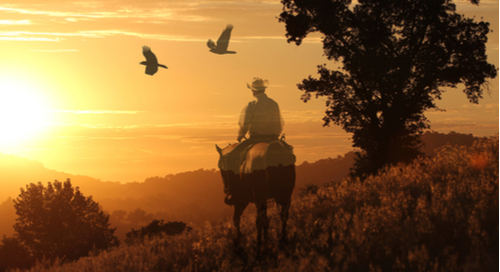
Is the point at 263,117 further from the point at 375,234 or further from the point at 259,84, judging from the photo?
the point at 375,234

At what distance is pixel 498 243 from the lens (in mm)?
8164

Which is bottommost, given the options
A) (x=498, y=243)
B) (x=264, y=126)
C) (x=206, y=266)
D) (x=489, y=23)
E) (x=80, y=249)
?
(x=80, y=249)

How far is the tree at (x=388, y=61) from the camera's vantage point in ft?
75.8

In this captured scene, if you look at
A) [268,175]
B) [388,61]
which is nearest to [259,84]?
[268,175]

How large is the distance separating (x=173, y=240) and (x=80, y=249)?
1762 inches

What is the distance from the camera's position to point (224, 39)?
12.1m

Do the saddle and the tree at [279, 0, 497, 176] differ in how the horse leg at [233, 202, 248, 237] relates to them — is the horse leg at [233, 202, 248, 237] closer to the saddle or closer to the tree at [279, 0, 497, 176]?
the saddle

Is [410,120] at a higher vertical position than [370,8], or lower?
lower

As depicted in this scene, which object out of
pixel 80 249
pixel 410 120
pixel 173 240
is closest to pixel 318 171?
pixel 80 249

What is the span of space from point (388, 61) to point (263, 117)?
571 inches

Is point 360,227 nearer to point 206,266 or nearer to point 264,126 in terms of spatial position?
point 264,126

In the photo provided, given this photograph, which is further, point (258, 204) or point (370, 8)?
point (370, 8)

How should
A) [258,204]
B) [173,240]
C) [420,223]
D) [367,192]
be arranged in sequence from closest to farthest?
[420,223]
[258,204]
[367,192]
[173,240]

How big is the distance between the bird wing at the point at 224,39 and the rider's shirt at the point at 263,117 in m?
2.04
